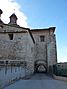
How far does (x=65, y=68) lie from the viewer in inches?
541

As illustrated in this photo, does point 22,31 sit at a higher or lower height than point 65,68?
higher

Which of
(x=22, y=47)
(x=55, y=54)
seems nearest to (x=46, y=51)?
(x=55, y=54)

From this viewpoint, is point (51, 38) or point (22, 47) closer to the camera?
point (22, 47)

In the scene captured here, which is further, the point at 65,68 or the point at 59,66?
the point at 59,66

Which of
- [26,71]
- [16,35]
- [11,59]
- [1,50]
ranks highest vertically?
[16,35]

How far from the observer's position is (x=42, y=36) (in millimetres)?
25078

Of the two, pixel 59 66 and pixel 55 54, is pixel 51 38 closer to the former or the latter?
pixel 55 54

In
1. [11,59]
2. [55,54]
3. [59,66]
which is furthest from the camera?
[55,54]

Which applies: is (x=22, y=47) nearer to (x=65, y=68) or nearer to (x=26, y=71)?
(x=26, y=71)

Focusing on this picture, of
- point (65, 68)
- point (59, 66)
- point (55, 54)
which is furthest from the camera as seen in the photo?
point (55, 54)

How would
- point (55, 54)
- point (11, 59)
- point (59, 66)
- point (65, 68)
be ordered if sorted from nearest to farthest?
point (65, 68) → point (59, 66) → point (11, 59) → point (55, 54)

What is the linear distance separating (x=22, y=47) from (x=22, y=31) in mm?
1996

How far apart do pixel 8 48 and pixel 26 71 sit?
3.75m

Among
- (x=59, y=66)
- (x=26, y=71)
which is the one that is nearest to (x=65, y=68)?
(x=59, y=66)
